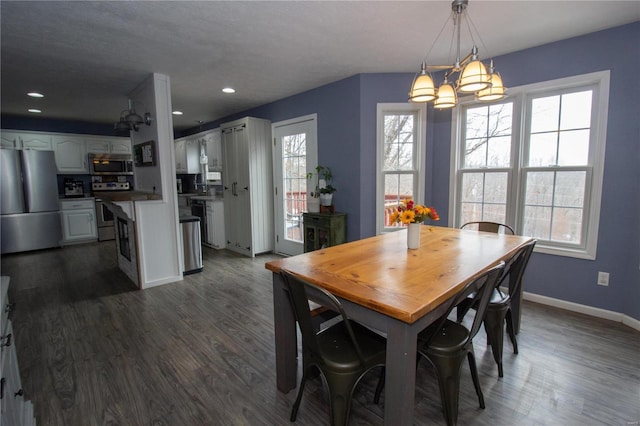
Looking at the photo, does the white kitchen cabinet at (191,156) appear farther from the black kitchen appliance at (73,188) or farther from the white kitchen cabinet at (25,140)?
the white kitchen cabinet at (25,140)

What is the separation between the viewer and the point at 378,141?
12.2ft

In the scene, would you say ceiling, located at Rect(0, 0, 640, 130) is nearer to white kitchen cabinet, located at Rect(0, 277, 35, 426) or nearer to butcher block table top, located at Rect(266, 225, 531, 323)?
butcher block table top, located at Rect(266, 225, 531, 323)

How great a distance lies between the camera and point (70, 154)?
20.1 feet

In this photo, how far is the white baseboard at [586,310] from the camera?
2.59m

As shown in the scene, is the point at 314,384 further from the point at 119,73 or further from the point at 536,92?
the point at 119,73

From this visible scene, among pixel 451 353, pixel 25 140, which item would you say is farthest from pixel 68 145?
pixel 451 353

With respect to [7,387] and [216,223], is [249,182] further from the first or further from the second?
[7,387]

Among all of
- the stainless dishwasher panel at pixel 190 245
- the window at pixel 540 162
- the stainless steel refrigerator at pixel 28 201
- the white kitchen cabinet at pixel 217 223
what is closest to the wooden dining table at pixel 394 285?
the window at pixel 540 162

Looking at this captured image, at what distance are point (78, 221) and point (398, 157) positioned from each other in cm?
612

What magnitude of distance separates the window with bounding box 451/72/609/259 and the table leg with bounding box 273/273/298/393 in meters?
2.63

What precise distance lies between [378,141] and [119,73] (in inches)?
121

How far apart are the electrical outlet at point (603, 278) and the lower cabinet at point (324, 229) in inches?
98.9

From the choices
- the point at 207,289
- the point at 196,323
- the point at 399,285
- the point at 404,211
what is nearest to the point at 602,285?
the point at 404,211

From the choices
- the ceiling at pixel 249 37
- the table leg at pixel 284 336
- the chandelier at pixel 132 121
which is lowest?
the table leg at pixel 284 336
